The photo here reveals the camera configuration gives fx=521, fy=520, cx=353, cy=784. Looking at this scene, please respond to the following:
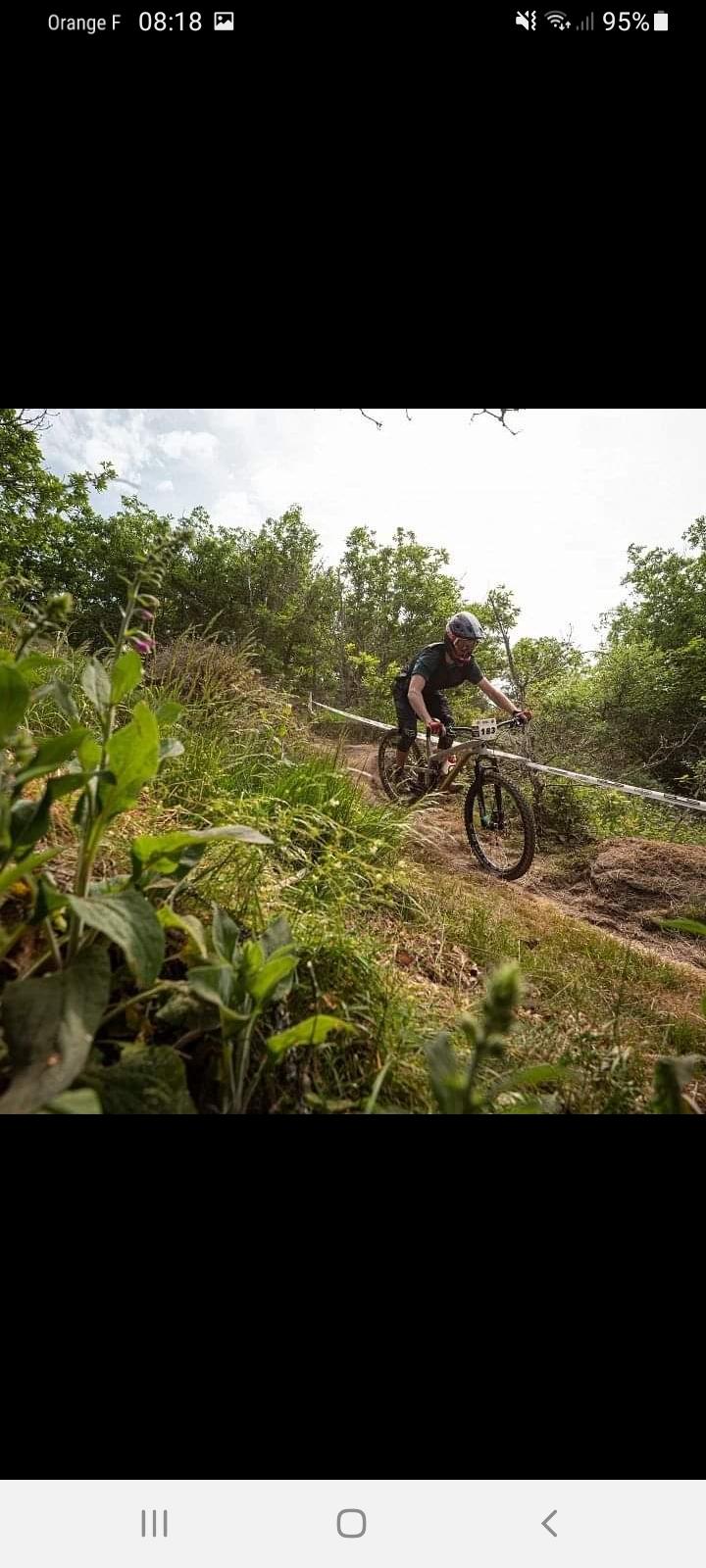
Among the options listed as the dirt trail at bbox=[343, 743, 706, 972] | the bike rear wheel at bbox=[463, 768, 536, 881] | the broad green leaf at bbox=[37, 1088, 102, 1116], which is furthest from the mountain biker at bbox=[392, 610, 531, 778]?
the broad green leaf at bbox=[37, 1088, 102, 1116]

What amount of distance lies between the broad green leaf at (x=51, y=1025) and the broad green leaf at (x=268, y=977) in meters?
0.26

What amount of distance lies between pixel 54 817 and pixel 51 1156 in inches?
A: 42.7

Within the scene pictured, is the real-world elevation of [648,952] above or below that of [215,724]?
below

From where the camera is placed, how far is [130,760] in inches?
36.9

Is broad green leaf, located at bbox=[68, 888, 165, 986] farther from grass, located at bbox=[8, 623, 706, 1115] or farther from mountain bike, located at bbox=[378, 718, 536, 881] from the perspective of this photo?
mountain bike, located at bbox=[378, 718, 536, 881]

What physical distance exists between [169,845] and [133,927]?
19 cm

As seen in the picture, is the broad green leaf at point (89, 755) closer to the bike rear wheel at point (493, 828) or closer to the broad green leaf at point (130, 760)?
the broad green leaf at point (130, 760)

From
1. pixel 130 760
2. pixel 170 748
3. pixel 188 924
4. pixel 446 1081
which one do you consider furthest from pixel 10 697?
pixel 446 1081

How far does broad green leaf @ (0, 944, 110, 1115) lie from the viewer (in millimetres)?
584

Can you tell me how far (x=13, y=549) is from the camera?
9797mm

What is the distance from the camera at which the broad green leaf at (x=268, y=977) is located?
0.90 meters
